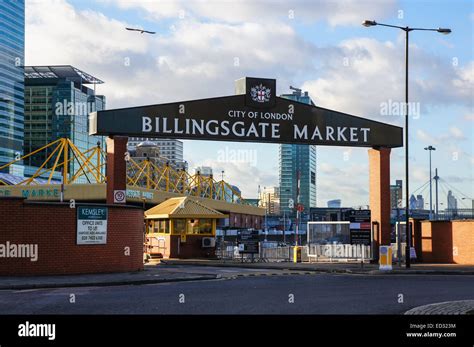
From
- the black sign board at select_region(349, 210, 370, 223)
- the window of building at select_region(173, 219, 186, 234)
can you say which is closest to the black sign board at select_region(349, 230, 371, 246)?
the black sign board at select_region(349, 210, 370, 223)

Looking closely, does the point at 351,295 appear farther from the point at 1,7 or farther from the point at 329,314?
the point at 1,7

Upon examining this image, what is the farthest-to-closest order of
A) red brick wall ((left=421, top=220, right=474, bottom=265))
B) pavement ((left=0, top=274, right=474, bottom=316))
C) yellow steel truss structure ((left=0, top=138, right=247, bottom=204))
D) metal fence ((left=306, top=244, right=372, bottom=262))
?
yellow steel truss structure ((left=0, top=138, right=247, bottom=204)) → metal fence ((left=306, top=244, right=372, bottom=262)) → red brick wall ((left=421, top=220, right=474, bottom=265)) → pavement ((left=0, top=274, right=474, bottom=316))

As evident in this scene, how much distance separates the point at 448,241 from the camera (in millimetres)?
36812

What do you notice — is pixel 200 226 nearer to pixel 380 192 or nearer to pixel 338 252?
pixel 338 252

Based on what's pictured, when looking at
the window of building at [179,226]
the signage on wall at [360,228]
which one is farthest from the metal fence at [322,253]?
the window of building at [179,226]

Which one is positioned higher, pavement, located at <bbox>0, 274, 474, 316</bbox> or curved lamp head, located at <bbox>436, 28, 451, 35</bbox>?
curved lamp head, located at <bbox>436, 28, 451, 35</bbox>

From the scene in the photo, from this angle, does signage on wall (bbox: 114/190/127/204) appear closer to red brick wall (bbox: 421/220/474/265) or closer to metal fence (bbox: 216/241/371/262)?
metal fence (bbox: 216/241/371/262)

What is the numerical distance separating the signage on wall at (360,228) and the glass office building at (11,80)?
145852 mm

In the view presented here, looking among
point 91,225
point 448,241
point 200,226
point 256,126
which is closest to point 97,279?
point 91,225

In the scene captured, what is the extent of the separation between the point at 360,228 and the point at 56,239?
697 inches

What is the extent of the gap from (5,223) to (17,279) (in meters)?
2.22

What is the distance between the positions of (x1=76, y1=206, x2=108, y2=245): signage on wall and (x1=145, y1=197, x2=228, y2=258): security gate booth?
16.4m

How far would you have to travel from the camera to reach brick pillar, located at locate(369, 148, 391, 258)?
35750 mm

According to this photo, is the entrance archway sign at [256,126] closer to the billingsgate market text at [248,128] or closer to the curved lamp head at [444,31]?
the billingsgate market text at [248,128]
